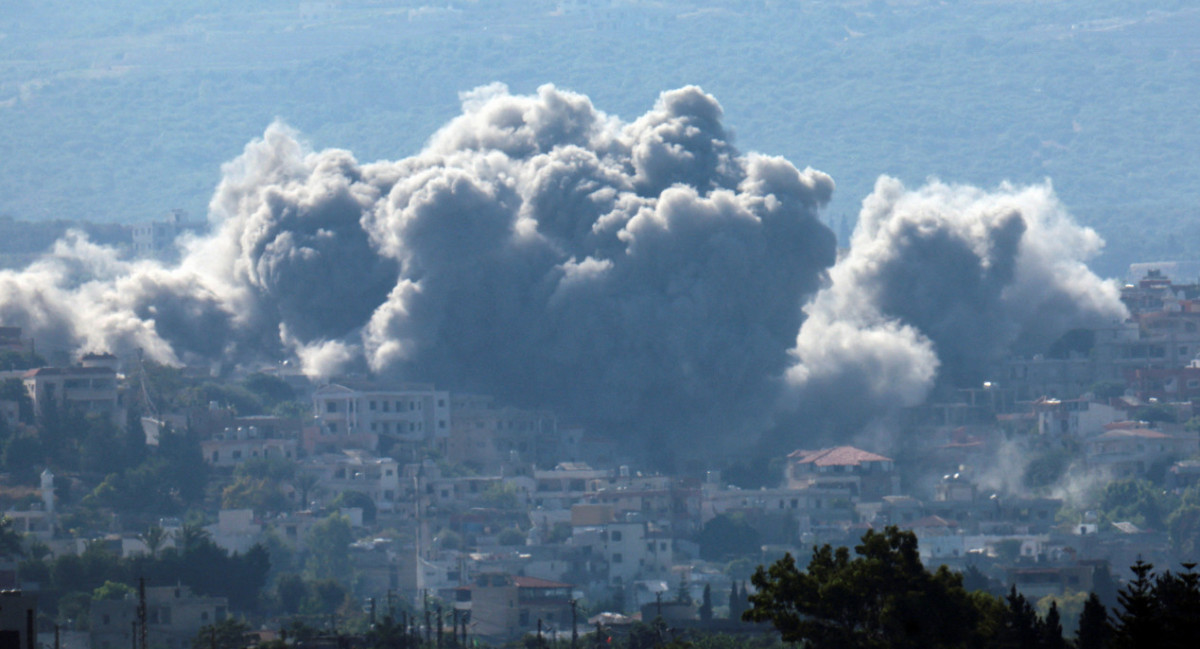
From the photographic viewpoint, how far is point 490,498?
93.2 metres

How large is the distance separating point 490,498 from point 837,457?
12504mm

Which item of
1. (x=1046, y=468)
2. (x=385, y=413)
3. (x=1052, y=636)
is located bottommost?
(x=1052, y=636)

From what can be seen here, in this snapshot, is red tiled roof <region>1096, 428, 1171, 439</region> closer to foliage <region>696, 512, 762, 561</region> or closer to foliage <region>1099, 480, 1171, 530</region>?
foliage <region>1099, 480, 1171, 530</region>

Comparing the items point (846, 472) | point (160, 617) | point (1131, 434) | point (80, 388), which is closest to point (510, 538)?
point (846, 472)

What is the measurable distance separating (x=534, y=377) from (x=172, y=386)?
41.9 feet

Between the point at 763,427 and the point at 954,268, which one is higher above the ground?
the point at 954,268

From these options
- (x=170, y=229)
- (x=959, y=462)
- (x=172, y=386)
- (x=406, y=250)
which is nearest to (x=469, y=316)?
(x=406, y=250)

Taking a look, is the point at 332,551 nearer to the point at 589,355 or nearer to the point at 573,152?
the point at 589,355

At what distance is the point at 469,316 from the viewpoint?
99.8 metres

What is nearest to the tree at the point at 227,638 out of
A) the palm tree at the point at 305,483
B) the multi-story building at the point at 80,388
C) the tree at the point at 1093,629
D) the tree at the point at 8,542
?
the tree at the point at 8,542

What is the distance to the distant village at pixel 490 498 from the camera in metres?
76.4

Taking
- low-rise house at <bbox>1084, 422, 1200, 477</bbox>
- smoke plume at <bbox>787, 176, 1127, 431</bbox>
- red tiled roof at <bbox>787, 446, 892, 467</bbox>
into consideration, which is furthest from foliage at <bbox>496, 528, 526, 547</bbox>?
low-rise house at <bbox>1084, 422, 1200, 477</bbox>

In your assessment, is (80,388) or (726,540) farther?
(80,388)

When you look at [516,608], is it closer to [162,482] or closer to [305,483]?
[162,482]
